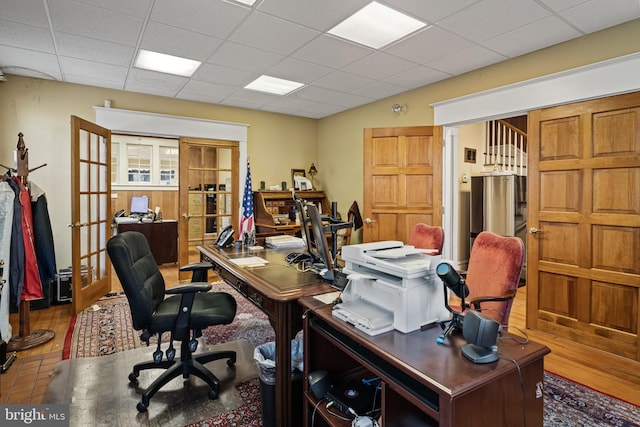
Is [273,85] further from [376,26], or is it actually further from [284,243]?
[284,243]

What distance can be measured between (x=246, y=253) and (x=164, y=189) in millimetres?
5960

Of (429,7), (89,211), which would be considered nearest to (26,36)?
(89,211)

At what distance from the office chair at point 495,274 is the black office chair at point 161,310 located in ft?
5.18

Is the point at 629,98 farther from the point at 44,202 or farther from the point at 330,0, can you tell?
the point at 44,202

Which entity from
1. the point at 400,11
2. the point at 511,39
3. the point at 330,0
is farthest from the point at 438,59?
the point at 330,0

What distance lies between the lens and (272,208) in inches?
218

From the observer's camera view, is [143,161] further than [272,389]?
Yes

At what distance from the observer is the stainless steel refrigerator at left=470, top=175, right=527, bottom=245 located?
16.0 feet

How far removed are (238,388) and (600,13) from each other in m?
3.68

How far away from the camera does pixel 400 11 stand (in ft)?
8.40

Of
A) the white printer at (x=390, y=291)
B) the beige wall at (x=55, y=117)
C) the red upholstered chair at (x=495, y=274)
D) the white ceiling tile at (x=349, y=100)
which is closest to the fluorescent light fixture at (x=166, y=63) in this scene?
the beige wall at (x=55, y=117)

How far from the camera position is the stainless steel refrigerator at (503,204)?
4887 mm

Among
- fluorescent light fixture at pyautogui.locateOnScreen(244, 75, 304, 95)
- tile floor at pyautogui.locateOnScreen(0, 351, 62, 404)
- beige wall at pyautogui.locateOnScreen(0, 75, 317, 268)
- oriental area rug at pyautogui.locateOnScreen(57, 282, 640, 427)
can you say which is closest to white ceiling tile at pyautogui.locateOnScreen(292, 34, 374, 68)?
fluorescent light fixture at pyautogui.locateOnScreen(244, 75, 304, 95)

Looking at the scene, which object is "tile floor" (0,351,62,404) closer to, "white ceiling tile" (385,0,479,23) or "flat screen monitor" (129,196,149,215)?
A: "white ceiling tile" (385,0,479,23)
